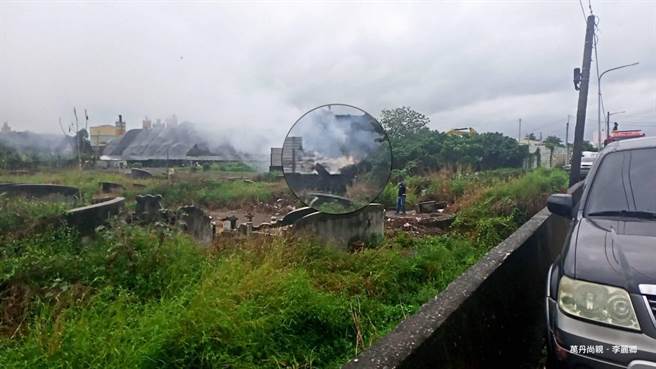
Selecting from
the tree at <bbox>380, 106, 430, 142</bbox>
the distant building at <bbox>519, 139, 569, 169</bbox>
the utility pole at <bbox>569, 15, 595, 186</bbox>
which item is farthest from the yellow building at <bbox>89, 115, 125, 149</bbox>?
the utility pole at <bbox>569, 15, 595, 186</bbox>

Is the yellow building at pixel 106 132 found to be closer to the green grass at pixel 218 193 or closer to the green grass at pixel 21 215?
the green grass at pixel 218 193

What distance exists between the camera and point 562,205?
3.21 metres

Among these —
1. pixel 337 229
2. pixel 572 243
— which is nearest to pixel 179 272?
pixel 337 229

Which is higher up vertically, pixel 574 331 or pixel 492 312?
pixel 574 331

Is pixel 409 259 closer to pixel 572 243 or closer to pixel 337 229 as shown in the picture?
pixel 337 229

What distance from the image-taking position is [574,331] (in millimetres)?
2033

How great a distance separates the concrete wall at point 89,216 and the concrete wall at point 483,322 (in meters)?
5.10

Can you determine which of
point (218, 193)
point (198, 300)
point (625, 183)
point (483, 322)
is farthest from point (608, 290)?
point (218, 193)

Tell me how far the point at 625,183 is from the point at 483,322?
1313 millimetres

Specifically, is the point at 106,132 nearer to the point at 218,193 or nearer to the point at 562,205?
the point at 218,193

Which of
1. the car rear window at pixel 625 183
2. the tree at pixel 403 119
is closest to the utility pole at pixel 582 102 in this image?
the car rear window at pixel 625 183

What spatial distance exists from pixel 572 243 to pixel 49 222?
5.77 m

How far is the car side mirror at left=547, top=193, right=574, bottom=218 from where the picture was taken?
3.19 meters

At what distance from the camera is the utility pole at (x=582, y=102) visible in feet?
36.9
